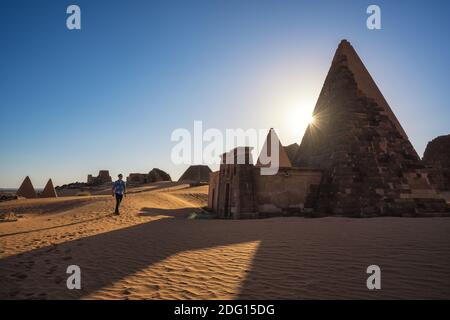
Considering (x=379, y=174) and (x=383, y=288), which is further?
(x=379, y=174)

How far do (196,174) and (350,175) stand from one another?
27216 mm

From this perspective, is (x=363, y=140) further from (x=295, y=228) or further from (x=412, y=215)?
(x=295, y=228)

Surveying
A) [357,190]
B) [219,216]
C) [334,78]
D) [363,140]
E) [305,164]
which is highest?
[334,78]

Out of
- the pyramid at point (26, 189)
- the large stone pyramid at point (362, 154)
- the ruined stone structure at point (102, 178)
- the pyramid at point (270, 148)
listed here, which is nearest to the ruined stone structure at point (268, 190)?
the large stone pyramid at point (362, 154)

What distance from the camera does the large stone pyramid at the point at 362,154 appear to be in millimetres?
10211

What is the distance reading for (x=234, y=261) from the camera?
4785 millimetres

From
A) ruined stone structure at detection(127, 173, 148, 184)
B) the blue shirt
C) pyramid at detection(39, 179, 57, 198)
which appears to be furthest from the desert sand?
ruined stone structure at detection(127, 173, 148, 184)

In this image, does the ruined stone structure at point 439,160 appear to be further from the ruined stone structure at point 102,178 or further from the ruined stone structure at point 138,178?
the ruined stone structure at point 102,178

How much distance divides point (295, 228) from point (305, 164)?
21.1 feet

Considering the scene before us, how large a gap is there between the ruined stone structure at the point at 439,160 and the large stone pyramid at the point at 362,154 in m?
19.0

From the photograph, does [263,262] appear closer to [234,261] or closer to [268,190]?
[234,261]

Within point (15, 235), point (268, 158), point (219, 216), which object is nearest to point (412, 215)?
point (268, 158)

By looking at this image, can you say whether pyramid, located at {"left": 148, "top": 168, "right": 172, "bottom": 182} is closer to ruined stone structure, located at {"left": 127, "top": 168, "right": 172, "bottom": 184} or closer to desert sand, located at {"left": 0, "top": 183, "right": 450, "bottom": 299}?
ruined stone structure, located at {"left": 127, "top": 168, "right": 172, "bottom": 184}

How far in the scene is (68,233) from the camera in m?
8.20
